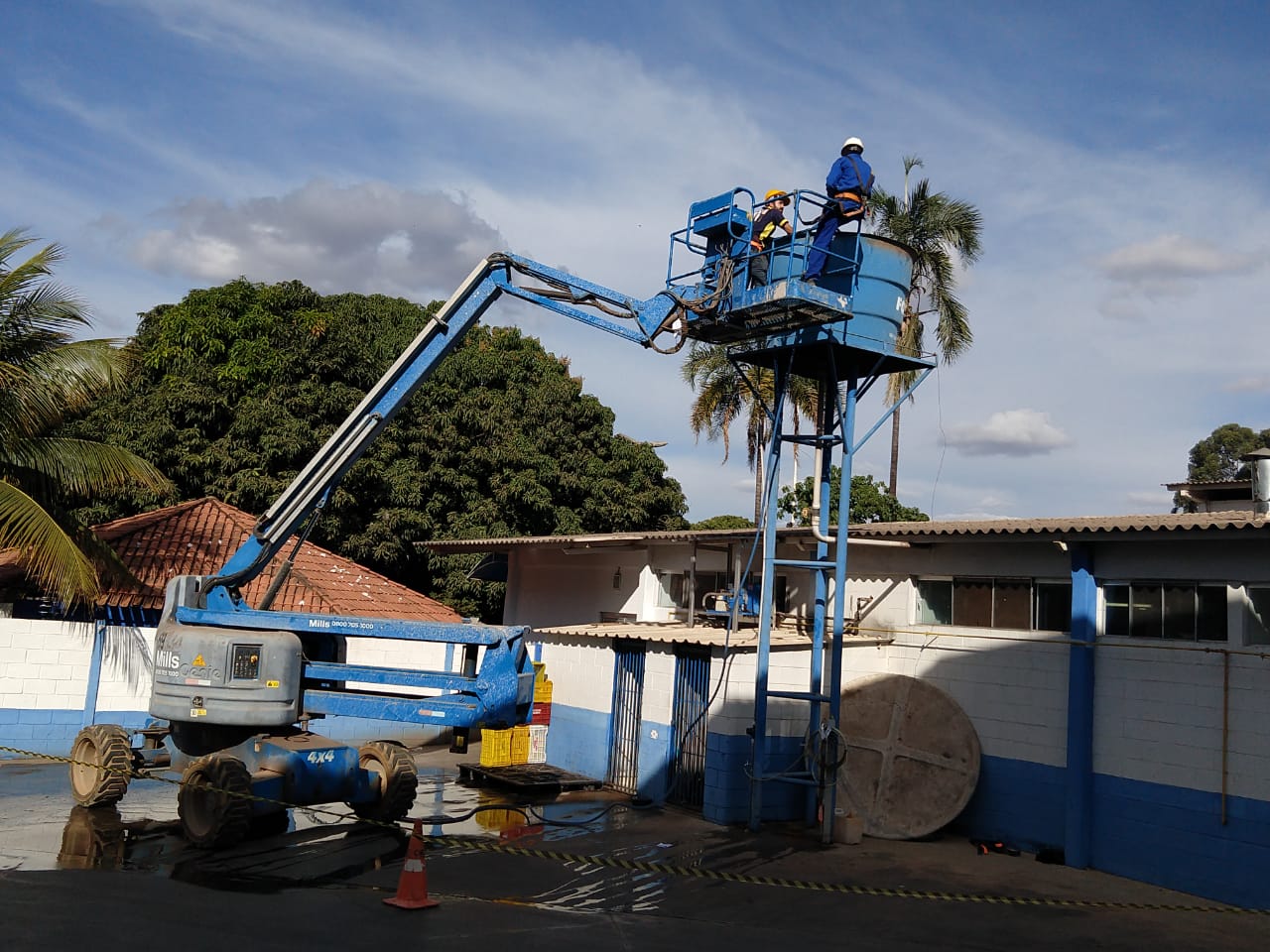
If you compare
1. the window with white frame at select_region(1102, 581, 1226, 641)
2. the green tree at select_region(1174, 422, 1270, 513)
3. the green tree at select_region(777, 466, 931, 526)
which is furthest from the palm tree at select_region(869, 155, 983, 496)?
the green tree at select_region(1174, 422, 1270, 513)

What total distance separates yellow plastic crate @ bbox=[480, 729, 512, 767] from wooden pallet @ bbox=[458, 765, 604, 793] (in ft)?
1.79

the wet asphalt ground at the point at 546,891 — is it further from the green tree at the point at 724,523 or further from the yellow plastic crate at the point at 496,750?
the green tree at the point at 724,523

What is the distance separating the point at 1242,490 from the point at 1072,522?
1248cm

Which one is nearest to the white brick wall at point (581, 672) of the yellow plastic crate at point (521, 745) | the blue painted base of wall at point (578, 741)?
the blue painted base of wall at point (578, 741)

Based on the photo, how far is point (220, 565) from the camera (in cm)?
2083

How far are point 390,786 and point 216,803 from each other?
237cm

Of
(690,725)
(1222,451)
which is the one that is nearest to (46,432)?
(690,725)

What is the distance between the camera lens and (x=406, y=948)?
870 cm

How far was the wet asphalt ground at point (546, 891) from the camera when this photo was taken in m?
9.22

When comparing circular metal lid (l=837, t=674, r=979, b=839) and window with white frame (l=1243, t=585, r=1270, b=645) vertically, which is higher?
window with white frame (l=1243, t=585, r=1270, b=645)

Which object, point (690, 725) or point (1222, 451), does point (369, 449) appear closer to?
point (690, 725)

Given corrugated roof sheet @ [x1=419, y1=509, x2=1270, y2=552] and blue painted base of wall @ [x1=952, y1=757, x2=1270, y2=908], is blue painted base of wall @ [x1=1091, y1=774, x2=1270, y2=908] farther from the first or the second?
corrugated roof sheet @ [x1=419, y1=509, x2=1270, y2=552]

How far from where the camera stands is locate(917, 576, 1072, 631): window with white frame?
47.4ft

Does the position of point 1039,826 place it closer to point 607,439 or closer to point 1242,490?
point 1242,490
